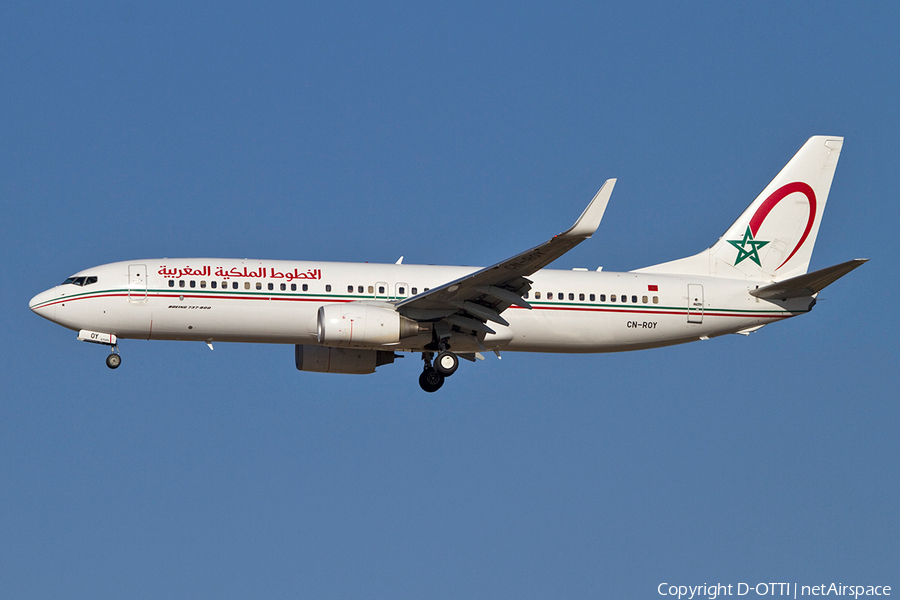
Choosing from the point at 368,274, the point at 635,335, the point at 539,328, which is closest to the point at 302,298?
the point at 368,274

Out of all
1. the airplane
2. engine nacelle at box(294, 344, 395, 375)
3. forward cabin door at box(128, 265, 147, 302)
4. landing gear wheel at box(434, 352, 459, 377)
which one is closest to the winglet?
the airplane

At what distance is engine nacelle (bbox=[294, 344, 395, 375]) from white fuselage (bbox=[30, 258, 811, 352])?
7.42 ft

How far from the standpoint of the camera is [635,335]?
3972cm

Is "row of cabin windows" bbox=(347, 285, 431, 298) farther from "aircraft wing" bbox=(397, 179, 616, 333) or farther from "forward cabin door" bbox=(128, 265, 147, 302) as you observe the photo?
"forward cabin door" bbox=(128, 265, 147, 302)

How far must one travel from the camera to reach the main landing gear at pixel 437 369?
127ft

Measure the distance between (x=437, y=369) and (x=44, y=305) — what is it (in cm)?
1258

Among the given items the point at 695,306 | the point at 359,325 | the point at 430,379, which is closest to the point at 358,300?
the point at 359,325

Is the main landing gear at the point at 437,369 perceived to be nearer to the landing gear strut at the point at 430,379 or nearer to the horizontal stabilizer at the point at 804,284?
the landing gear strut at the point at 430,379

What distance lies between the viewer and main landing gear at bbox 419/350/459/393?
3856 centimetres

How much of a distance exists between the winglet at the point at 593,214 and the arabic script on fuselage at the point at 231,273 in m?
10.1

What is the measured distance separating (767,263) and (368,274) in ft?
47.9

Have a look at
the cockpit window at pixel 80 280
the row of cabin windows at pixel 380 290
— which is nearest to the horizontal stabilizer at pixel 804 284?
the row of cabin windows at pixel 380 290

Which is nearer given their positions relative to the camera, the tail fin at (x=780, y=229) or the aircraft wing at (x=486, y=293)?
the aircraft wing at (x=486, y=293)

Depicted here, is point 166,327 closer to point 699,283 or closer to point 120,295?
point 120,295
